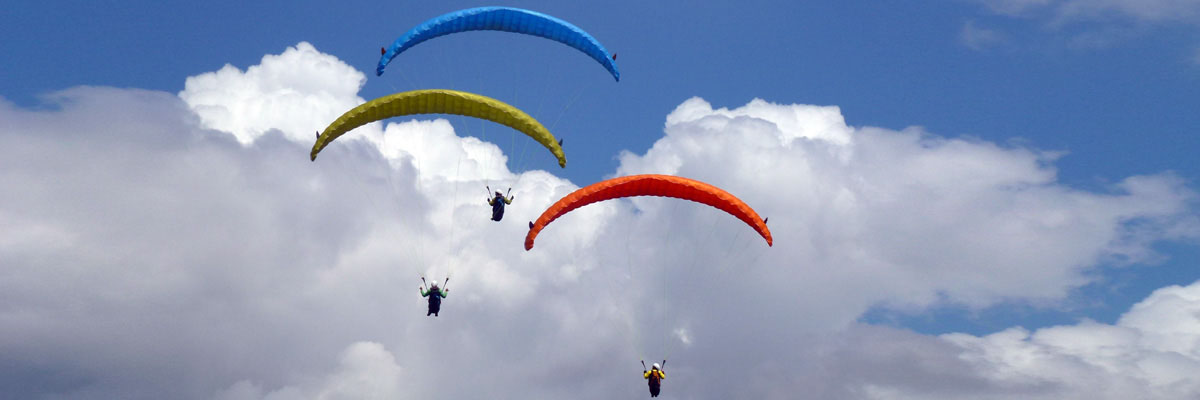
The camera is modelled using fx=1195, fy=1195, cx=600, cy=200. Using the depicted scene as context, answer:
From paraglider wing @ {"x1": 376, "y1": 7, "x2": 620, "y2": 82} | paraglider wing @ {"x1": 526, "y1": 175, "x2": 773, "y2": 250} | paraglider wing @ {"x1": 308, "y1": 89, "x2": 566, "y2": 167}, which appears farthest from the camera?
paraglider wing @ {"x1": 376, "y1": 7, "x2": 620, "y2": 82}

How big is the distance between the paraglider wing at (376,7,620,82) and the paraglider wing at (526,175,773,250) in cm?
564

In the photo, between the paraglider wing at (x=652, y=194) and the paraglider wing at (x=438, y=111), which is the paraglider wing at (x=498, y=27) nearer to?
the paraglider wing at (x=438, y=111)

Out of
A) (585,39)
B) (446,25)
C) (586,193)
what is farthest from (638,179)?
(446,25)

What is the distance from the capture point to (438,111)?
42.5 meters

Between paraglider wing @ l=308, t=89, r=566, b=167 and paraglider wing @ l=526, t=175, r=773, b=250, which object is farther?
paraglider wing @ l=308, t=89, r=566, b=167

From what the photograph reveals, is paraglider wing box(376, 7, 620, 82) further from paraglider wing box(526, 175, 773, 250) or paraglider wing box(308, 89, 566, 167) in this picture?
paraglider wing box(526, 175, 773, 250)

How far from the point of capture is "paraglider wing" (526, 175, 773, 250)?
133 ft

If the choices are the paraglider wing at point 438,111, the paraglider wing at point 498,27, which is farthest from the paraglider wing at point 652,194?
the paraglider wing at point 498,27

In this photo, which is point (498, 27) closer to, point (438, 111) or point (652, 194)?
point (438, 111)

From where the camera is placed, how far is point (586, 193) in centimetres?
4053

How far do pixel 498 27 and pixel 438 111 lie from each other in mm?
3951

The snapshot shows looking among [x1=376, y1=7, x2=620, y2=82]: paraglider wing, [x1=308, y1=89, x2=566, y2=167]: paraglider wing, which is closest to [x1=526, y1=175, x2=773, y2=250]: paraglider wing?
[x1=308, y1=89, x2=566, y2=167]: paraglider wing

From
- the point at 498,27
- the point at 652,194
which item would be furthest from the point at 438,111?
the point at 652,194

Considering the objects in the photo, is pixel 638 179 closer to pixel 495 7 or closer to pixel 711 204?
pixel 711 204
